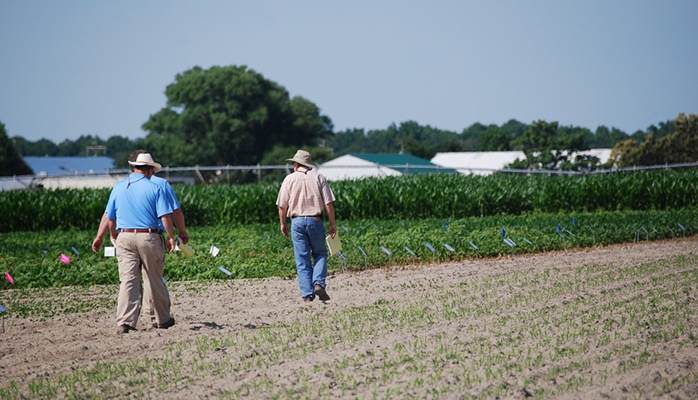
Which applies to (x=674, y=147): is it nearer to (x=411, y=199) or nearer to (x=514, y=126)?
(x=411, y=199)

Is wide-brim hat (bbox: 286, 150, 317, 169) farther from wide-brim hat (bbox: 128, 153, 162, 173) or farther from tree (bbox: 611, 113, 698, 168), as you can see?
tree (bbox: 611, 113, 698, 168)

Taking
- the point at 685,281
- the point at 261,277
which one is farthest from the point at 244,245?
the point at 685,281

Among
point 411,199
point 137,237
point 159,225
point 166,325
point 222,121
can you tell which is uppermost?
point 222,121

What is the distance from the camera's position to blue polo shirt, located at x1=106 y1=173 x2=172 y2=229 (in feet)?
27.3

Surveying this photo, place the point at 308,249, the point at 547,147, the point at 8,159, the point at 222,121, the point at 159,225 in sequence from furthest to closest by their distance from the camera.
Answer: the point at 222,121 → the point at 8,159 → the point at 547,147 → the point at 308,249 → the point at 159,225

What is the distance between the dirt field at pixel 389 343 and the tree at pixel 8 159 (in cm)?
5116

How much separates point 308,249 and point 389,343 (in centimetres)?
286

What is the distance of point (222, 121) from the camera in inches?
2539

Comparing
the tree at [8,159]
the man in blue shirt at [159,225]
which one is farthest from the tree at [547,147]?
the man in blue shirt at [159,225]

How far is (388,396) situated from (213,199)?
21214mm

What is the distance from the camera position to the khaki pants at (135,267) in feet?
27.2

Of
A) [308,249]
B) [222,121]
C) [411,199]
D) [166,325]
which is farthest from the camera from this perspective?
[222,121]

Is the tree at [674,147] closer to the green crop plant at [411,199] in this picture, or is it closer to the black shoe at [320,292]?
the green crop plant at [411,199]

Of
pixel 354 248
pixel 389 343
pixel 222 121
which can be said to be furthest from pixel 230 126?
pixel 389 343
